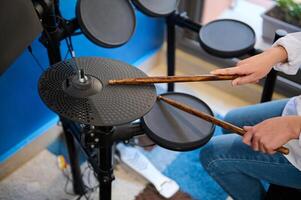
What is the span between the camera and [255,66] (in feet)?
3.54

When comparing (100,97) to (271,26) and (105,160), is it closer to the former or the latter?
(105,160)

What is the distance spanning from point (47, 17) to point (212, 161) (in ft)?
2.04

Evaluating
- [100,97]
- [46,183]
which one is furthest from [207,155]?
[46,183]

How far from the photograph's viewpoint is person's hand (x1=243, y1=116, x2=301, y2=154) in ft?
3.06

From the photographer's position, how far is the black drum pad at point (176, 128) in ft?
3.41

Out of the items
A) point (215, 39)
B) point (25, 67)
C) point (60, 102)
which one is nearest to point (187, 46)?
point (215, 39)

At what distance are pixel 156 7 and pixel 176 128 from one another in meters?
0.49

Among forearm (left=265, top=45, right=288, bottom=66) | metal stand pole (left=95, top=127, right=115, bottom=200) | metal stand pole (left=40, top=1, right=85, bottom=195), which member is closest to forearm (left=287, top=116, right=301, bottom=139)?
forearm (left=265, top=45, right=288, bottom=66)

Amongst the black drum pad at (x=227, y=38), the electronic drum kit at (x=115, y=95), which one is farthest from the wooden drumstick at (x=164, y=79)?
the black drum pad at (x=227, y=38)

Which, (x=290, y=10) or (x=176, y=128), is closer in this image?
(x=176, y=128)

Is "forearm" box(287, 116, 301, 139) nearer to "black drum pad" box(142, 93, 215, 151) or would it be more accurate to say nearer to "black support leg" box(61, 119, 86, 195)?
"black drum pad" box(142, 93, 215, 151)

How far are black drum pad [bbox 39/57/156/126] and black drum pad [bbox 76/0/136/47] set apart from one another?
0.12 meters

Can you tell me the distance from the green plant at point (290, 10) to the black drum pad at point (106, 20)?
97 centimetres

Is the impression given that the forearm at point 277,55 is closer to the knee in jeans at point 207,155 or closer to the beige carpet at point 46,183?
the knee in jeans at point 207,155
